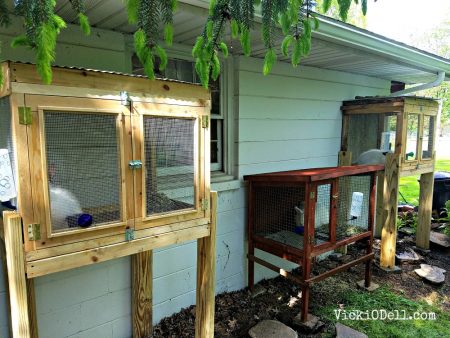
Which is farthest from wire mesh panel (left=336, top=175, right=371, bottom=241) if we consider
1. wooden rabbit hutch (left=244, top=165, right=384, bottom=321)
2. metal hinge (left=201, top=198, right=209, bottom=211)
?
metal hinge (left=201, top=198, right=209, bottom=211)

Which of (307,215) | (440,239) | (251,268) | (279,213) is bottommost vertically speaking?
(440,239)

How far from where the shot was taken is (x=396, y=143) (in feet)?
11.2

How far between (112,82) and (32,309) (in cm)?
143

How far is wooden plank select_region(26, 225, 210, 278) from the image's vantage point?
4.39 ft

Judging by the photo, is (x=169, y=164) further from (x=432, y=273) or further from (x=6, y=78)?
(x=432, y=273)

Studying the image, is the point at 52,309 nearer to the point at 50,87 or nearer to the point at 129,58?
the point at 50,87

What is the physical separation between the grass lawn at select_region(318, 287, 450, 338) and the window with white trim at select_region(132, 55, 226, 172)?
67.6 inches

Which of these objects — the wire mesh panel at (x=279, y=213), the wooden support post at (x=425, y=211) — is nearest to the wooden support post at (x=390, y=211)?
the wooden support post at (x=425, y=211)

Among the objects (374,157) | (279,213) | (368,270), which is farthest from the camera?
(374,157)

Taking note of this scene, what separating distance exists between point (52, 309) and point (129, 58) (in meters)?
1.84

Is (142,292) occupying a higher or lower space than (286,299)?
higher

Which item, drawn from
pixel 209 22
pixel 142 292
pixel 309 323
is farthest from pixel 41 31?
pixel 309 323

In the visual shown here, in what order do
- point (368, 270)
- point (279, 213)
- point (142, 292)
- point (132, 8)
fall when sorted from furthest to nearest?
point (368, 270), point (279, 213), point (142, 292), point (132, 8)

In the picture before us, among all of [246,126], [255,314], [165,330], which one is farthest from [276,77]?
[165,330]
